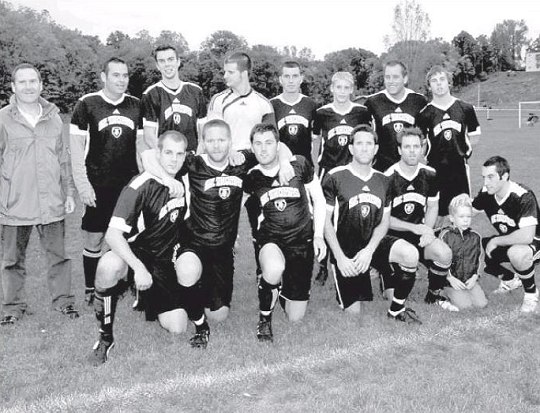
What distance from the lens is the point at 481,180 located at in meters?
12.6

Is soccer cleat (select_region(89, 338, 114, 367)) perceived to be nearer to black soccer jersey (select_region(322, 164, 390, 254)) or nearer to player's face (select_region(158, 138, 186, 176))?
player's face (select_region(158, 138, 186, 176))

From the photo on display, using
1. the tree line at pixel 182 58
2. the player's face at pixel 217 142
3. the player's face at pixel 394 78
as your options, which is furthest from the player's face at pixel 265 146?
the tree line at pixel 182 58

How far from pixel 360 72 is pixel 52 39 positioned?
1425 inches

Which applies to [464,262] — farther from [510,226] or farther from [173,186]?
[173,186]

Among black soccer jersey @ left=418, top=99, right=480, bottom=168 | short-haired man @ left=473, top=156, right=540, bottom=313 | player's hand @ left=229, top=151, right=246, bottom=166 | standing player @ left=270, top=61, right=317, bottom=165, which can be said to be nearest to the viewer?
player's hand @ left=229, top=151, right=246, bottom=166

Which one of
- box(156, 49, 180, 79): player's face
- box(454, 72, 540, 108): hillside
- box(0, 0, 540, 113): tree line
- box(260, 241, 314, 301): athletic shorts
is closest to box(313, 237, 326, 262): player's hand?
box(260, 241, 314, 301): athletic shorts

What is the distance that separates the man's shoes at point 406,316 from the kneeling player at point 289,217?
0.75m

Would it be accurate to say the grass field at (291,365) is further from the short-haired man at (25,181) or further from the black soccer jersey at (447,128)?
the black soccer jersey at (447,128)

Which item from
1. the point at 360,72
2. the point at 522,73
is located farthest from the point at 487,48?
the point at 360,72

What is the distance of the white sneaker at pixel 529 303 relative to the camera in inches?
196

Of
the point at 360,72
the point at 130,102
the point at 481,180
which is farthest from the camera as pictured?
the point at 360,72

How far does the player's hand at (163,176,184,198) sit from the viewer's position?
4305 millimetres

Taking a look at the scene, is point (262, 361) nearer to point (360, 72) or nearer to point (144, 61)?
point (144, 61)

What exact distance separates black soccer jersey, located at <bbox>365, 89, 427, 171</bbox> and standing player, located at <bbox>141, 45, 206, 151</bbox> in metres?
1.87
